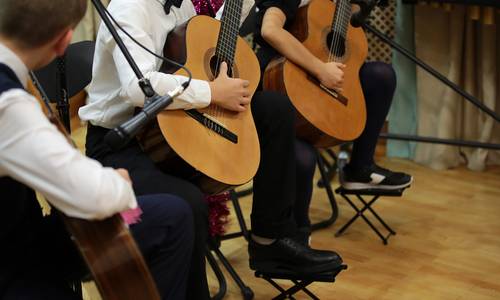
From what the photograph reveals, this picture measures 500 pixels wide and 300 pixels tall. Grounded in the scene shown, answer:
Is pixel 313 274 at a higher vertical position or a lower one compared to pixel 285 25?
lower

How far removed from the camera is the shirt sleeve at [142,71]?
1.78 meters

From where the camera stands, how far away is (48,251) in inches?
59.7

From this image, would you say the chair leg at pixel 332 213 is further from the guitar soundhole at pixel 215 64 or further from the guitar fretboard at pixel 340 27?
the guitar soundhole at pixel 215 64

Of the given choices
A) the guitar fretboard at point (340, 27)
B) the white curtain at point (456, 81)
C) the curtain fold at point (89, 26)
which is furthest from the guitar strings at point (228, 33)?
the curtain fold at point (89, 26)

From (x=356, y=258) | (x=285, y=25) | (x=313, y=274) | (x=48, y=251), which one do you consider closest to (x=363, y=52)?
(x=285, y=25)

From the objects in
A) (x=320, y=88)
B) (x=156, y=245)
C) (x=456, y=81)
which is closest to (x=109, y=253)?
(x=156, y=245)

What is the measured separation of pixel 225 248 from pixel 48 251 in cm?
119

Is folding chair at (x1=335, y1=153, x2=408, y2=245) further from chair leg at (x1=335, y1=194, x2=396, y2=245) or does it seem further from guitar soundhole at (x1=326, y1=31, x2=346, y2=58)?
guitar soundhole at (x1=326, y1=31, x2=346, y2=58)

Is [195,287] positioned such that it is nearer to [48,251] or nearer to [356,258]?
[48,251]

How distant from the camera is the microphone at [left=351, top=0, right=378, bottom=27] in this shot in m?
2.36

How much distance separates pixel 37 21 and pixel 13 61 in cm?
8

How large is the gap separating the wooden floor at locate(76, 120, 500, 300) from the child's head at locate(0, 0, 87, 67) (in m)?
1.13

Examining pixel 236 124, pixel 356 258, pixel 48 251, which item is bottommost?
pixel 356 258

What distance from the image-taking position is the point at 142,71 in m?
1.80
